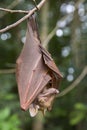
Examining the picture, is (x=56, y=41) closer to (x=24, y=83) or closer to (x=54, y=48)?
(x=54, y=48)

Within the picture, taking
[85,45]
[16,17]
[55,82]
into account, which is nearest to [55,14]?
[85,45]

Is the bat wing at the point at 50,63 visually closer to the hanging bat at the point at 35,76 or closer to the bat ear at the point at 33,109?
the hanging bat at the point at 35,76

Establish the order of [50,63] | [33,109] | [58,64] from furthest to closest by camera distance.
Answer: [58,64], [50,63], [33,109]

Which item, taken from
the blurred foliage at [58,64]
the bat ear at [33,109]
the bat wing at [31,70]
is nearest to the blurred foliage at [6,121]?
the blurred foliage at [58,64]

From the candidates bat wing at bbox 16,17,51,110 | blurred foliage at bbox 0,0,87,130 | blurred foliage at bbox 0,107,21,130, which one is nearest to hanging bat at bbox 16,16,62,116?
bat wing at bbox 16,17,51,110

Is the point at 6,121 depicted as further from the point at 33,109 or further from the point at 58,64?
the point at 58,64

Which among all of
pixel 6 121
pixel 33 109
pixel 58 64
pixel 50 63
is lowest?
pixel 58 64

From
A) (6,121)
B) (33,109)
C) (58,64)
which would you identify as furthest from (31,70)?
(58,64)
